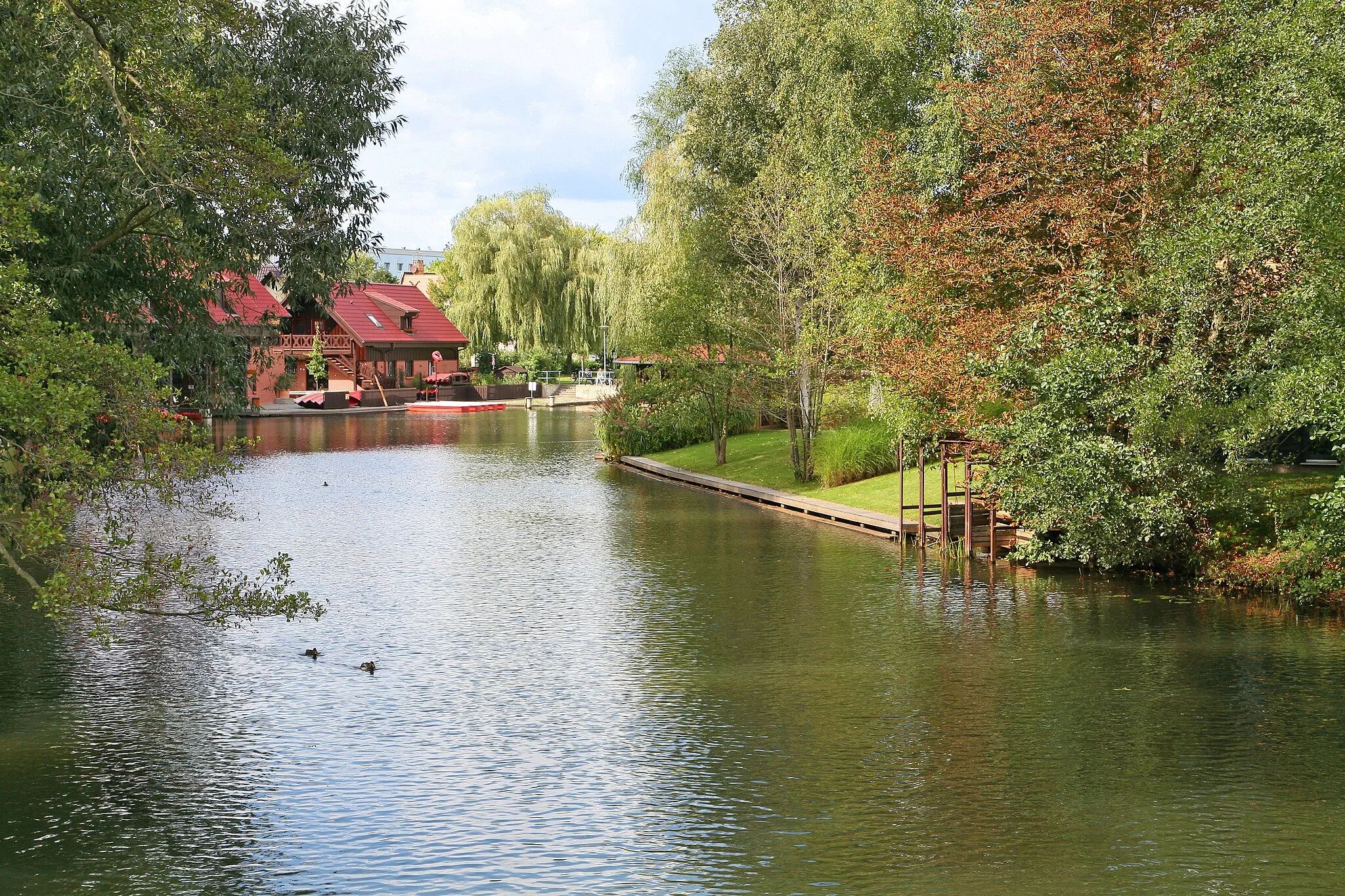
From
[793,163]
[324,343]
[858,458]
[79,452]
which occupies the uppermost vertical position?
[793,163]

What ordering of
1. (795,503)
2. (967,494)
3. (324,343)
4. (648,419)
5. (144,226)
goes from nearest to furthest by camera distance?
(144,226) < (967,494) < (795,503) < (648,419) < (324,343)

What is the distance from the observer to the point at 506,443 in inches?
1875

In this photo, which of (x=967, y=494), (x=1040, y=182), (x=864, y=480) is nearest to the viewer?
(x=967, y=494)

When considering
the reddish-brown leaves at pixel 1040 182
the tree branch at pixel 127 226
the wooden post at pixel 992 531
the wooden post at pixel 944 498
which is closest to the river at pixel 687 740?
the wooden post at pixel 992 531

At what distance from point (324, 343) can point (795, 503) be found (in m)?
51.5

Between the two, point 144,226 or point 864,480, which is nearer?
point 144,226

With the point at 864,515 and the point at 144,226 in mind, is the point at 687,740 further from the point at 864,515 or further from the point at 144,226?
the point at 864,515

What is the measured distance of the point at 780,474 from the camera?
1328 inches

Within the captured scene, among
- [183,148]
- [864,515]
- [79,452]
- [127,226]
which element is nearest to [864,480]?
[864,515]

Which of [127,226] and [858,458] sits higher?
[127,226]

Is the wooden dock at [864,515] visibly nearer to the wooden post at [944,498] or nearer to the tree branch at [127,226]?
the wooden post at [944,498]

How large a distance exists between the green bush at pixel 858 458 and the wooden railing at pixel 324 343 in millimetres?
48957

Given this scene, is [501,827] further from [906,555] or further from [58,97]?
[906,555]

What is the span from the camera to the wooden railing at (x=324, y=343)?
73.5 m
